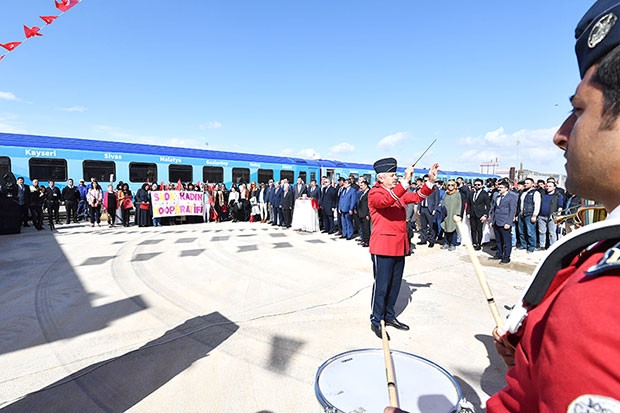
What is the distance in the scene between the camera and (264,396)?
2682 mm

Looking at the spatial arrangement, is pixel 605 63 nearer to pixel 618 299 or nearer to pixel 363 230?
pixel 618 299

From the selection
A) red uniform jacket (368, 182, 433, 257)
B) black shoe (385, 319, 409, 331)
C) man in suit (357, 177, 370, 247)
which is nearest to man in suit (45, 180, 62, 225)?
man in suit (357, 177, 370, 247)

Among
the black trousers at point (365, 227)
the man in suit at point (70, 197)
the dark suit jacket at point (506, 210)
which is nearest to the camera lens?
the dark suit jacket at point (506, 210)

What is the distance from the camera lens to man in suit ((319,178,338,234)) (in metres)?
11.4

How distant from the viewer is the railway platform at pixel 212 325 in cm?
275

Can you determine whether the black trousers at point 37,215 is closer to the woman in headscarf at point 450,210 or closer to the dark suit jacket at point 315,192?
the dark suit jacket at point 315,192

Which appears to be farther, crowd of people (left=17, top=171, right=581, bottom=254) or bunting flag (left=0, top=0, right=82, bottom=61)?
crowd of people (left=17, top=171, right=581, bottom=254)

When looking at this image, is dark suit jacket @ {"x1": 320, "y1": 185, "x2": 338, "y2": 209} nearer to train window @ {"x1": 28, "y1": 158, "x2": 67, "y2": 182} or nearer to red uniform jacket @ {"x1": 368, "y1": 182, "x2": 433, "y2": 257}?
red uniform jacket @ {"x1": 368, "y1": 182, "x2": 433, "y2": 257}

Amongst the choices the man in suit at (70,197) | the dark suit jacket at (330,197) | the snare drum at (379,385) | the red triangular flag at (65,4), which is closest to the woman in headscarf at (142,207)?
the man in suit at (70,197)

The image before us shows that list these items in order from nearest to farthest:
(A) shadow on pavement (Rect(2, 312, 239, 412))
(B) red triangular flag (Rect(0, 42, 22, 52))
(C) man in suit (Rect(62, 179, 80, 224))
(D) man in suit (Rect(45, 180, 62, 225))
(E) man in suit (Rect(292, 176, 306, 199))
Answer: (A) shadow on pavement (Rect(2, 312, 239, 412)), (B) red triangular flag (Rect(0, 42, 22, 52)), (D) man in suit (Rect(45, 180, 62, 225)), (C) man in suit (Rect(62, 179, 80, 224)), (E) man in suit (Rect(292, 176, 306, 199))

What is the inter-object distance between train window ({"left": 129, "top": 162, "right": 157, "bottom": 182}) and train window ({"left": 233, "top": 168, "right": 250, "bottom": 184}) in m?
4.00

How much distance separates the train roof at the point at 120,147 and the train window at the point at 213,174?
572 millimetres

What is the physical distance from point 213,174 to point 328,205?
7986mm

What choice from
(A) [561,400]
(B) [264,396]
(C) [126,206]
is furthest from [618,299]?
(C) [126,206]
